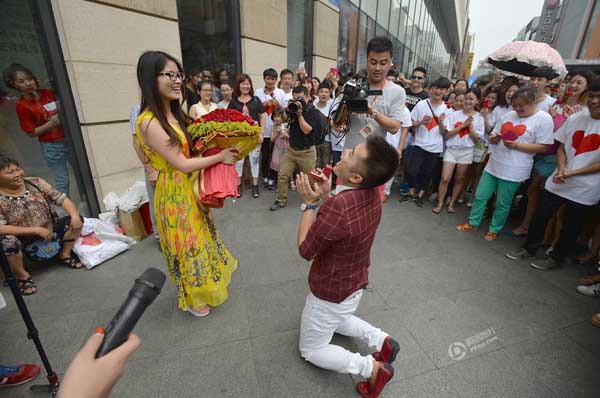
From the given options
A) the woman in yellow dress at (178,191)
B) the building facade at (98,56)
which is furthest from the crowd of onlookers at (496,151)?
the woman in yellow dress at (178,191)

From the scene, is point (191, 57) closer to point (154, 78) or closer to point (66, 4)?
point (66, 4)

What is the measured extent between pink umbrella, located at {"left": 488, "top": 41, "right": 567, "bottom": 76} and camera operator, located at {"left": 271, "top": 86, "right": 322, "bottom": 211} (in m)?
3.70

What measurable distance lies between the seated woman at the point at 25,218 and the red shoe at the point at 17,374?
1.05 m

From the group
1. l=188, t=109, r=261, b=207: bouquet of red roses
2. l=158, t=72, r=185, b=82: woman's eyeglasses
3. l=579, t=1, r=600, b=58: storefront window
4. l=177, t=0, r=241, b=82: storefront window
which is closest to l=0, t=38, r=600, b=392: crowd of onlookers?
l=158, t=72, r=185, b=82: woman's eyeglasses

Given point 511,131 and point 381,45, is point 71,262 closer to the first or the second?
point 381,45

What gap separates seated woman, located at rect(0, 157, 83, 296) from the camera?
2.56 metres

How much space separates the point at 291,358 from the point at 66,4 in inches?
161

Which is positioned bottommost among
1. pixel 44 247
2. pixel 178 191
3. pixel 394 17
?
pixel 44 247

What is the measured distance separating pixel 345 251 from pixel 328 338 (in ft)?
2.08

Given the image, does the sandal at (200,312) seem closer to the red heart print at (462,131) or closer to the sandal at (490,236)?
the sandal at (490,236)

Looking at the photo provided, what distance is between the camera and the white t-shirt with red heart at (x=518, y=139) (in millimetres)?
3289

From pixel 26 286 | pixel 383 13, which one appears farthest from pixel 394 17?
pixel 26 286

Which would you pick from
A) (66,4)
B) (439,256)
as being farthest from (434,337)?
(66,4)

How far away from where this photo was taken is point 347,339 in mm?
2188
